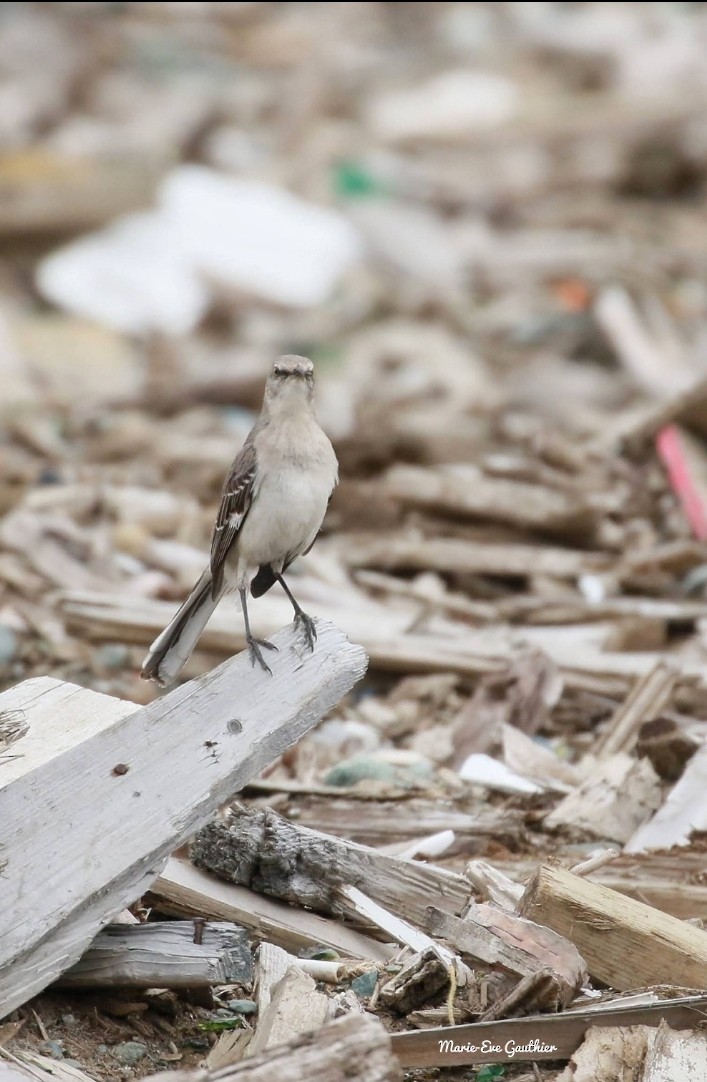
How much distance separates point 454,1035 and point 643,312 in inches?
358

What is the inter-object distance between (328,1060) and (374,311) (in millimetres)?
9667

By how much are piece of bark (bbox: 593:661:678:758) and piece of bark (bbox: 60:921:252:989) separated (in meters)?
2.16

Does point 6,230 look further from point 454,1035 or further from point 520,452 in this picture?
point 454,1035

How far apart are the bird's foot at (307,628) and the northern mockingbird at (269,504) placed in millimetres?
314

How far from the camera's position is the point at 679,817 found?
184 inches

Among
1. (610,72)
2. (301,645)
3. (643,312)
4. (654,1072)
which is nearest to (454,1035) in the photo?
(654,1072)

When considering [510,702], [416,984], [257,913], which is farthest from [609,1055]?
[510,702]

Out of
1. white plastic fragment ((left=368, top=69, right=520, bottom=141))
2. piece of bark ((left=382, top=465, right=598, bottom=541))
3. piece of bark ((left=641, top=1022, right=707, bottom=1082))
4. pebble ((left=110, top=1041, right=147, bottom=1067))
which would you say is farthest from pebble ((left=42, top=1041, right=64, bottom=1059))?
white plastic fragment ((left=368, top=69, right=520, bottom=141))

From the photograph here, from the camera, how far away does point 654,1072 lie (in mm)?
3207

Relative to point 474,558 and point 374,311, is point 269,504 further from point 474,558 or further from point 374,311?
point 374,311

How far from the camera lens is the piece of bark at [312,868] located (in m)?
3.78

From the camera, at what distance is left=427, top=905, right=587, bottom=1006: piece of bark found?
3.38 m

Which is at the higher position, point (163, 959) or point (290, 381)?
point (290, 381)

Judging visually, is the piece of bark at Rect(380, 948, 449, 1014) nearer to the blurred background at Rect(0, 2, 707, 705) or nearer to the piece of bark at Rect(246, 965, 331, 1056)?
the piece of bark at Rect(246, 965, 331, 1056)
